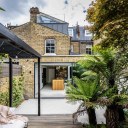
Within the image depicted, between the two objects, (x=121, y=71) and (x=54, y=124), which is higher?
(x=121, y=71)

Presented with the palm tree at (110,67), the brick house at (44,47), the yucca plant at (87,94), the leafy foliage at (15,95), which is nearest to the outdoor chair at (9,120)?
the yucca plant at (87,94)

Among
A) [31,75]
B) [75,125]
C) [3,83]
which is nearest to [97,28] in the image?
[75,125]

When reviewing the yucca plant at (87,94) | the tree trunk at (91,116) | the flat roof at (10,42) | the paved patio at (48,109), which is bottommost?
the paved patio at (48,109)

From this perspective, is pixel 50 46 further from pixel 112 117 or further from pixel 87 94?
pixel 112 117

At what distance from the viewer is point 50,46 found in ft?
81.2

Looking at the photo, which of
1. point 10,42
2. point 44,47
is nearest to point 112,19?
point 10,42

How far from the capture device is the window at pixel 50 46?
24.7 m

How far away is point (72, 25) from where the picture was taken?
42.2 meters

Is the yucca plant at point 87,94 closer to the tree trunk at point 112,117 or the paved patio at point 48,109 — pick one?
the tree trunk at point 112,117

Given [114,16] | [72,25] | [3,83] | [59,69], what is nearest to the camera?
[114,16]

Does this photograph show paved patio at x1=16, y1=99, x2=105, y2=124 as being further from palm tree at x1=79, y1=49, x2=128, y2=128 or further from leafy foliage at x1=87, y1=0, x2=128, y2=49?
leafy foliage at x1=87, y1=0, x2=128, y2=49

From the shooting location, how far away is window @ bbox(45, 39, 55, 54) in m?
24.7

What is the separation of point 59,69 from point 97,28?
2365 centimetres

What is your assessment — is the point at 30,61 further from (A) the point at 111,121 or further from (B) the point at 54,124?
(A) the point at 111,121
